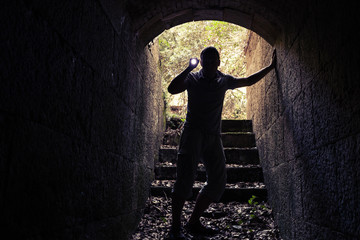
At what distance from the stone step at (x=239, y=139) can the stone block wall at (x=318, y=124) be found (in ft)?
7.01

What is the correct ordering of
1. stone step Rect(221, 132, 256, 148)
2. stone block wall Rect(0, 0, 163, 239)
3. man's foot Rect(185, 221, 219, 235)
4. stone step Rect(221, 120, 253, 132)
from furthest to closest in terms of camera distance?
stone step Rect(221, 120, 253, 132) < stone step Rect(221, 132, 256, 148) < man's foot Rect(185, 221, 219, 235) < stone block wall Rect(0, 0, 163, 239)

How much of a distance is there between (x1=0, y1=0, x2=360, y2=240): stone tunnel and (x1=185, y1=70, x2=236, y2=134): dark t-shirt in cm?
67

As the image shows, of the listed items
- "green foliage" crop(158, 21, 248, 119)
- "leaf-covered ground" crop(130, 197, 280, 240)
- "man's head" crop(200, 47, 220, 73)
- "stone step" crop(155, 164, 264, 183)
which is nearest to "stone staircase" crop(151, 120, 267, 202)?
"stone step" crop(155, 164, 264, 183)

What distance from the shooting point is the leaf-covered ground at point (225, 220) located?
337 centimetres

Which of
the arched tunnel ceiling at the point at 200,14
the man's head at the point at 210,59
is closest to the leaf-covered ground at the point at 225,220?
the man's head at the point at 210,59

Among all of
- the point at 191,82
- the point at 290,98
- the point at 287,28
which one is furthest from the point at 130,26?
the point at 290,98

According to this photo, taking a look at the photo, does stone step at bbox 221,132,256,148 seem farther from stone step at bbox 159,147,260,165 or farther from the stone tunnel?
the stone tunnel

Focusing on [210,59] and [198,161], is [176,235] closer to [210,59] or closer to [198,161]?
[198,161]

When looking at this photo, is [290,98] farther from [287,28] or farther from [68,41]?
[68,41]

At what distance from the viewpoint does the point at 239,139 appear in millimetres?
5707

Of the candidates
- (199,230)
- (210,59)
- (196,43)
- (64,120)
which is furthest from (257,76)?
(196,43)

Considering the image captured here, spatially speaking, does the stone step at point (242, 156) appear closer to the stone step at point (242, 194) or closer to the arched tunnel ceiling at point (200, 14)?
the stone step at point (242, 194)

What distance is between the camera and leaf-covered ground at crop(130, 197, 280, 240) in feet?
11.1

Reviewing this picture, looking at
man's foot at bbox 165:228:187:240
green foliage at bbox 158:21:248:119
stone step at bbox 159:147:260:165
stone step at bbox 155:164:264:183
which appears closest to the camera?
man's foot at bbox 165:228:187:240
